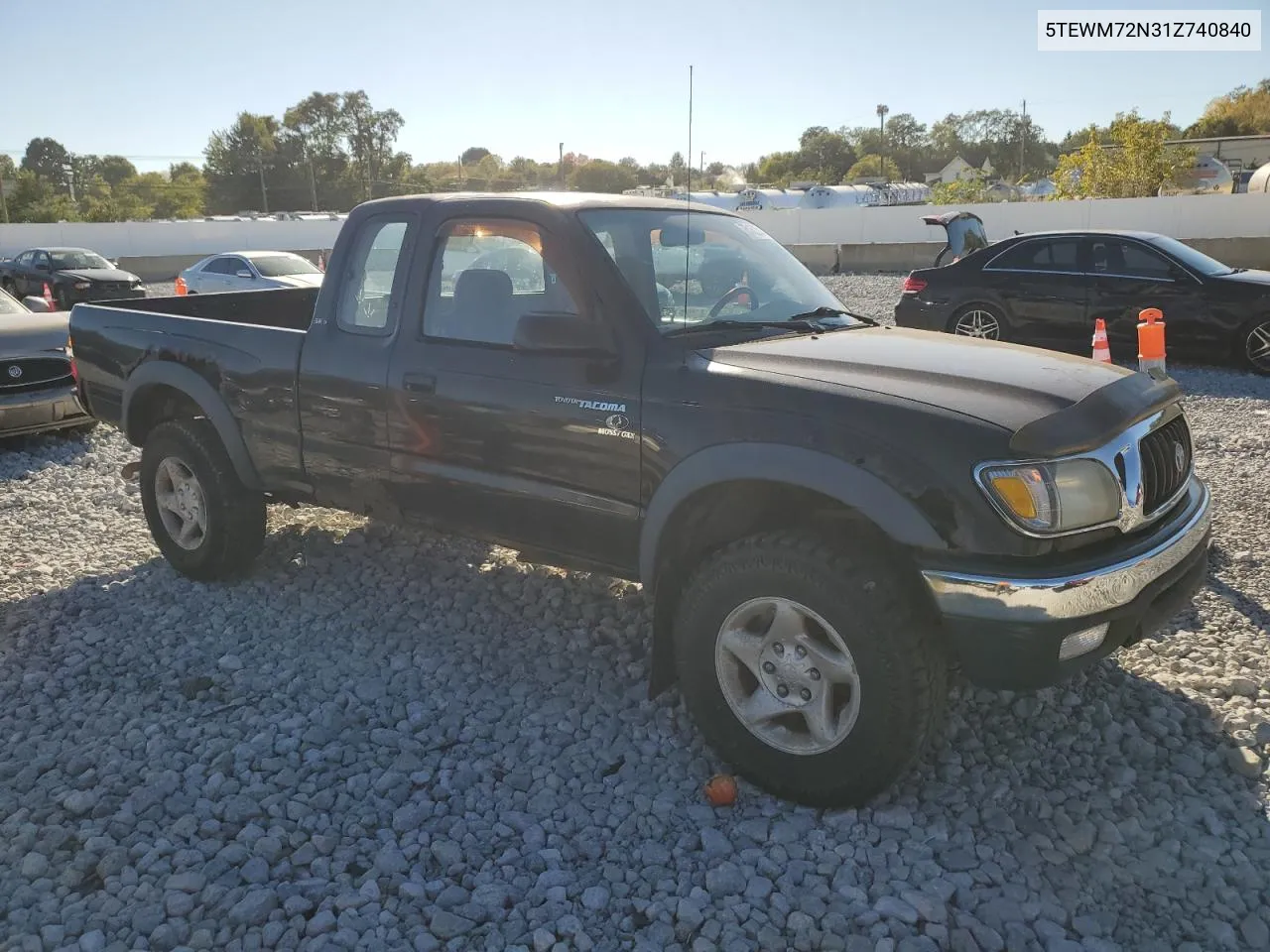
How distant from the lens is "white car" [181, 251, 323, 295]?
17312 millimetres

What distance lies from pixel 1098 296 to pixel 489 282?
28.7 ft

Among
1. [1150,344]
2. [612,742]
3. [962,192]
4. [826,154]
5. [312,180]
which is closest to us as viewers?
[612,742]

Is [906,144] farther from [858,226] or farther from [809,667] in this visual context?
[809,667]

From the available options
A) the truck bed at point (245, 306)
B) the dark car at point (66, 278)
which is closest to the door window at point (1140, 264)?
the truck bed at point (245, 306)

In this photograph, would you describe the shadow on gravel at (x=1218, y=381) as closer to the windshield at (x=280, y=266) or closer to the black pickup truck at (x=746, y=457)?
the black pickup truck at (x=746, y=457)

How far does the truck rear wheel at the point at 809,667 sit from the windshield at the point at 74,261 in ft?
71.8

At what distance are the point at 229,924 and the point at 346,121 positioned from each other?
72225mm

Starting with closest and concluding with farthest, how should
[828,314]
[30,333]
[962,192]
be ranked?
[828,314]
[30,333]
[962,192]

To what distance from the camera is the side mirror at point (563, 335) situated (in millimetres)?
3512

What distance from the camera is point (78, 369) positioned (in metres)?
5.88

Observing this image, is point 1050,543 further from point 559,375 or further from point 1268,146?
point 1268,146

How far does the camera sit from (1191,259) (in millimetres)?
10680

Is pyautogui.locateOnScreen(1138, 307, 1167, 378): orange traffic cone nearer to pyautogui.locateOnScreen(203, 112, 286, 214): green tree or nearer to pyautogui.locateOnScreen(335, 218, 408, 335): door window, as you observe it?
pyautogui.locateOnScreen(335, 218, 408, 335): door window

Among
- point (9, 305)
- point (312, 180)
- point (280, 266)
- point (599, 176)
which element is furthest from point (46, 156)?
point (9, 305)
